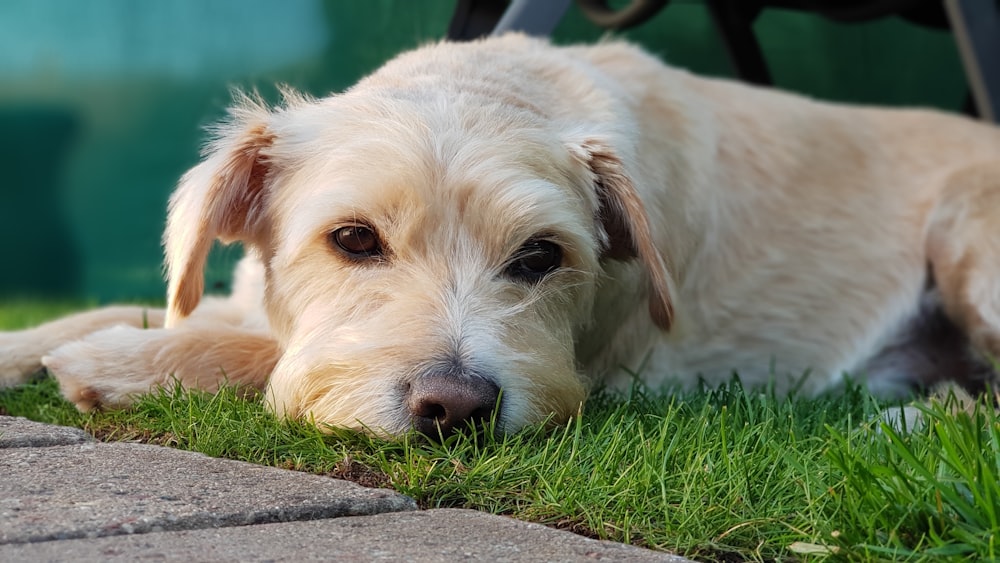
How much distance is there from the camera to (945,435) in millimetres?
2146

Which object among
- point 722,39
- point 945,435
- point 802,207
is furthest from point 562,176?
point 722,39

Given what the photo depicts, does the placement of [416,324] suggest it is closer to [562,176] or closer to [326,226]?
[326,226]

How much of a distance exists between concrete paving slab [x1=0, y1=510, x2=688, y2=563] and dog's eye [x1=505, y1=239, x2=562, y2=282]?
102 cm

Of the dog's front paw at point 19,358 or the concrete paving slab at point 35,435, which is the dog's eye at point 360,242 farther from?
the dog's front paw at point 19,358

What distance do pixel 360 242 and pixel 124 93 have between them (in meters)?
5.06

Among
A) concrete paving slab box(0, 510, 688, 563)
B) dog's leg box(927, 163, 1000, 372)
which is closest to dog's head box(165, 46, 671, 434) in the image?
concrete paving slab box(0, 510, 688, 563)

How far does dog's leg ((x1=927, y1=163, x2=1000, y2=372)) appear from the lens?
14.9ft

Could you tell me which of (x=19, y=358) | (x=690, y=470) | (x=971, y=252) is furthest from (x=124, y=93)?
(x=690, y=470)

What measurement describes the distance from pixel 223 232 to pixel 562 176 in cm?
105

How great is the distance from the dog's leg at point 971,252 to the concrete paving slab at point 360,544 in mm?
3029

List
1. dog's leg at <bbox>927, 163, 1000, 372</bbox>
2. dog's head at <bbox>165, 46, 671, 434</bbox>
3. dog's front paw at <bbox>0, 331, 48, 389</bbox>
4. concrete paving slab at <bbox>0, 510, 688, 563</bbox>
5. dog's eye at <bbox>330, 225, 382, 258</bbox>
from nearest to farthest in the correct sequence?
1. concrete paving slab at <bbox>0, 510, 688, 563</bbox>
2. dog's head at <bbox>165, 46, 671, 434</bbox>
3. dog's eye at <bbox>330, 225, 382, 258</bbox>
4. dog's front paw at <bbox>0, 331, 48, 389</bbox>
5. dog's leg at <bbox>927, 163, 1000, 372</bbox>

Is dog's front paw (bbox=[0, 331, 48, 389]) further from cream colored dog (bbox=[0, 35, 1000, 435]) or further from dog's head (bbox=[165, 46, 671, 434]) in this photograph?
dog's head (bbox=[165, 46, 671, 434])

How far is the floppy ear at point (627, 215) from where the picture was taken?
3137 mm

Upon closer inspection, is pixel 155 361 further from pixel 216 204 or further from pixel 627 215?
pixel 627 215
